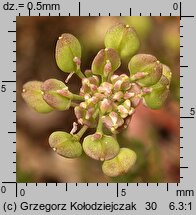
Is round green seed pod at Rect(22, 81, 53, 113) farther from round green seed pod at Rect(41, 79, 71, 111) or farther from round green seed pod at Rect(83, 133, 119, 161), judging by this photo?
round green seed pod at Rect(83, 133, 119, 161)

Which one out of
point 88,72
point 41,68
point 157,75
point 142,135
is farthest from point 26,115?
→ point 157,75

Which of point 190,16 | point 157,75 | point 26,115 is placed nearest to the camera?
point 157,75

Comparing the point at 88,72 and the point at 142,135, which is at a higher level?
the point at 88,72

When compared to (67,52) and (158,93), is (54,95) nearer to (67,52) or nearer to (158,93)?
(67,52)

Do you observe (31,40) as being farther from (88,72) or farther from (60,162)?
(88,72)

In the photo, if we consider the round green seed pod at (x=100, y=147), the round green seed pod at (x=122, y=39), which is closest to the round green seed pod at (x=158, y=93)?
the round green seed pod at (x=122, y=39)

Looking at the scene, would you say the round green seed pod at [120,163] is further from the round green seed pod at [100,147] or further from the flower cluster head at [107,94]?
the round green seed pod at [100,147]

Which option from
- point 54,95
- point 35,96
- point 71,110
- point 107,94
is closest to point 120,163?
point 107,94

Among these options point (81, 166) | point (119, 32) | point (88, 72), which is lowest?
point (81, 166)
